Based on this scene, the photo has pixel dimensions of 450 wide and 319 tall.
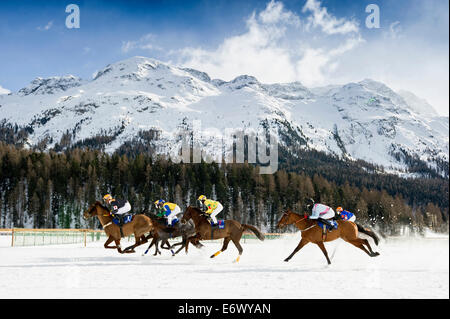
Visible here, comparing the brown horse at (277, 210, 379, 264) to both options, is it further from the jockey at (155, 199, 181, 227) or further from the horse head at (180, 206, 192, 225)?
the jockey at (155, 199, 181, 227)

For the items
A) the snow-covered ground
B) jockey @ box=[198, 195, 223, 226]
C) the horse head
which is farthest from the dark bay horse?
the snow-covered ground

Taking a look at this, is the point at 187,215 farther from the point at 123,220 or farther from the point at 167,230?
the point at 123,220

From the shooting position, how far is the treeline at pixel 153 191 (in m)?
71.1

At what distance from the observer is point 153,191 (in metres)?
77.8

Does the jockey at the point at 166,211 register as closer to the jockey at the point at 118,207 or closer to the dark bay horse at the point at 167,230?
the dark bay horse at the point at 167,230

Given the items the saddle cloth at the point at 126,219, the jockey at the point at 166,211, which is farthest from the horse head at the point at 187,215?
the saddle cloth at the point at 126,219

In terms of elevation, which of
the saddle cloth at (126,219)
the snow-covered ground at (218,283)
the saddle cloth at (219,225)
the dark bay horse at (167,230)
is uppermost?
the saddle cloth at (126,219)

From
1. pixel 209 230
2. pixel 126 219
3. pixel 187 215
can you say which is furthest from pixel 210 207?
pixel 126 219

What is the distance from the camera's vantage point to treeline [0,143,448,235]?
233ft

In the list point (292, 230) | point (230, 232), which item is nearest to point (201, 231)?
point (230, 232)

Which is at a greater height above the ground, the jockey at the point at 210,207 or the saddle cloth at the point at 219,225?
the jockey at the point at 210,207

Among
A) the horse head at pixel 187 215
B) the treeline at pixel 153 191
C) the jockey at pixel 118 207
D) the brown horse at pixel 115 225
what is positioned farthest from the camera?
the treeline at pixel 153 191
